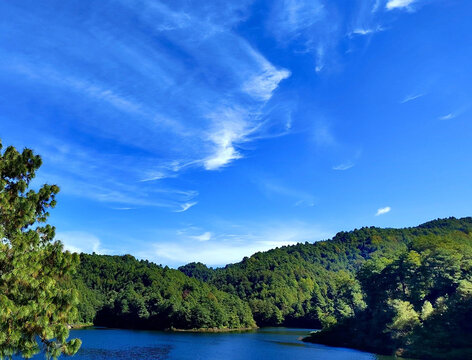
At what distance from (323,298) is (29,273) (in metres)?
Result: 132

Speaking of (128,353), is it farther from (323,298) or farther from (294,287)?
(294,287)

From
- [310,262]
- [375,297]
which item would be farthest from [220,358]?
[310,262]

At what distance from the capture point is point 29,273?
13.5 metres

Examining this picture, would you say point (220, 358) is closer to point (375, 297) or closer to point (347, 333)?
point (347, 333)

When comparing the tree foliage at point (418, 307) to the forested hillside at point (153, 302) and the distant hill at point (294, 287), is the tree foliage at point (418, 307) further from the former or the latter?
the forested hillside at point (153, 302)

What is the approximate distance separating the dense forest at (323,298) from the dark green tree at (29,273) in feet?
162

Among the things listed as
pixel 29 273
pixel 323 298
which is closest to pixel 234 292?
pixel 323 298

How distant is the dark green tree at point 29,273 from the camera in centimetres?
1284

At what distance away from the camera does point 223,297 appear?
12169 cm

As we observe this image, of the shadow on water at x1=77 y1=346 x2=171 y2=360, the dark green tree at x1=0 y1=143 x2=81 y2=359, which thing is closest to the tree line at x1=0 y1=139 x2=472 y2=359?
the dark green tree at x1=0 y1=143 x2=81 y2=359

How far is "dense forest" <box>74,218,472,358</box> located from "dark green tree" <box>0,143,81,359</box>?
162ft

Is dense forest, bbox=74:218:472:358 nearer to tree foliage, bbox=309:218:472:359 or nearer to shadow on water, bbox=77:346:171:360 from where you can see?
tree foliage, bbox=309:218:472:359

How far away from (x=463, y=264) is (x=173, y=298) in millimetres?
80908

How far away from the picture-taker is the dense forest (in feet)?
170
